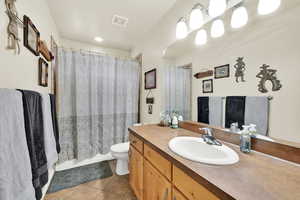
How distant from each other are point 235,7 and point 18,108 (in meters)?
1.61

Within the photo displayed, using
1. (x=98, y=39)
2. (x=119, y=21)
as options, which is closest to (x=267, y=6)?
(x=119, y=21)

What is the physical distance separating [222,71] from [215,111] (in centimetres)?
35

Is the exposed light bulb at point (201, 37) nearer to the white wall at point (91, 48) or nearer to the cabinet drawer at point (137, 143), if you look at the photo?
the cabinet drawer at point (137, 143)

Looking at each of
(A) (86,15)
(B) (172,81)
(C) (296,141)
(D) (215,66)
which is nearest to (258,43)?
(D) (215,66)

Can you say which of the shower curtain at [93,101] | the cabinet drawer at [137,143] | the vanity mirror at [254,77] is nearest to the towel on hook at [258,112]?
the vanity mirror at [254,77]

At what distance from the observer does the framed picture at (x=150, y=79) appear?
1.96 meters

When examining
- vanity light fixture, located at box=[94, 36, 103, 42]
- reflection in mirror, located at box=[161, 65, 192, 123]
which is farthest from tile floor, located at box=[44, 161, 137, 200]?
vanity light fixture, located at box=[94, 36, 103, 42]

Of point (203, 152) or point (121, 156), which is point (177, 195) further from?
point (121, 156)

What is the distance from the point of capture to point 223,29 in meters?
1.08

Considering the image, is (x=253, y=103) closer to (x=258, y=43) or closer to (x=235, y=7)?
(x=258, y=43)

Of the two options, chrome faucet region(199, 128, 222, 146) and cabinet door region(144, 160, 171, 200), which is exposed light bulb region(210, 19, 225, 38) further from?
cabinet door region(144, 160, 171, 200)

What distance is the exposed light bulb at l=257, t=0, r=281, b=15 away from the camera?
771 mm

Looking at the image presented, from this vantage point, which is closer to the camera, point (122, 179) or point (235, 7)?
point (235, 7)

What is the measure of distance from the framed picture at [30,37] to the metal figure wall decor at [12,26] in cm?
12
